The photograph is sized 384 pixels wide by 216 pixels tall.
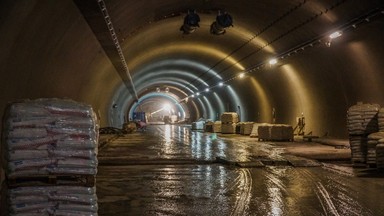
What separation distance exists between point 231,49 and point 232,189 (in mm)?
15746

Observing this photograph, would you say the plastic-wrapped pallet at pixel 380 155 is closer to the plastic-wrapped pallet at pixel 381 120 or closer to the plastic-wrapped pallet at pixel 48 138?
the plastic-wrapped pallet at pixel 381 120

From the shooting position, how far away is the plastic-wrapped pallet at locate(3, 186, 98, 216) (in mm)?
5668

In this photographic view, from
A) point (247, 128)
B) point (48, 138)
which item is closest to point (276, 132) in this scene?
point (247, 128)

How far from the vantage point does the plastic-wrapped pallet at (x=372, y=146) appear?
501 inches

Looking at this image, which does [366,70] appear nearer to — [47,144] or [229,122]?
[47,144]

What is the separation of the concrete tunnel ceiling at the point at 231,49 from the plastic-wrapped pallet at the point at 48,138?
2397mm

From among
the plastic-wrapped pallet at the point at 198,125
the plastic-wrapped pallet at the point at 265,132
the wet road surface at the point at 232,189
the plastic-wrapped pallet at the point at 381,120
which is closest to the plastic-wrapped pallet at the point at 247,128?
the plastic-wrapped pallet at the point at 265,132

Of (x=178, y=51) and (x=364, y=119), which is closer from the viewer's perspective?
(x=364, y=119)

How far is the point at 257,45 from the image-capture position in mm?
21938

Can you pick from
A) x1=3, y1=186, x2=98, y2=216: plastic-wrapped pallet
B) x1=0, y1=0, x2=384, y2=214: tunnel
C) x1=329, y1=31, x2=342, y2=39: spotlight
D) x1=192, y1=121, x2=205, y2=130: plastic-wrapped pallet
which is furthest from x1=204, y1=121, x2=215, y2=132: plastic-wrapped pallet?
x1=3, y1=186, x2=98, y2=216: plastic-wrapped pallet

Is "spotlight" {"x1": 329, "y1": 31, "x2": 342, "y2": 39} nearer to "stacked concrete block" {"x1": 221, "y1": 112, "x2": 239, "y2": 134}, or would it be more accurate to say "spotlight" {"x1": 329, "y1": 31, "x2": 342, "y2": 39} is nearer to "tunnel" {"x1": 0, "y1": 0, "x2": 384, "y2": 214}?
"tunnel" {"x1": 0, "y1": 0, "x2": 384, "y2": 214}

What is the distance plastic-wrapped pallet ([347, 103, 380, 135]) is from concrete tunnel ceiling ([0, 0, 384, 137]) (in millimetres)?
2338

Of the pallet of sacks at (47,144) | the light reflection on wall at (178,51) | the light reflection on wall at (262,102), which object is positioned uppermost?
the light reflection on wall at (178,51)

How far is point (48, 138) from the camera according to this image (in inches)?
230
